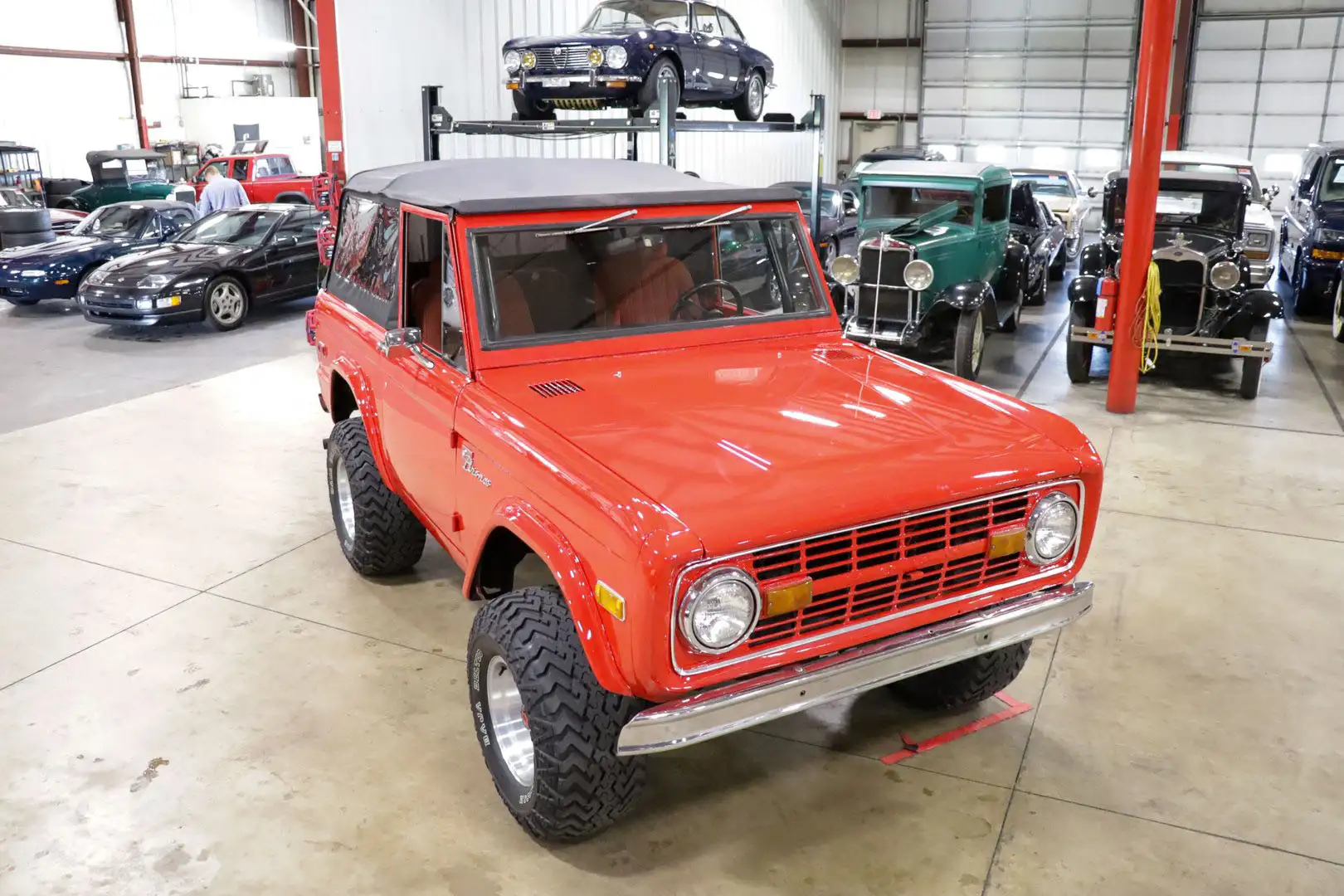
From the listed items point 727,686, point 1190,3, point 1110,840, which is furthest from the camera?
point 1190,3

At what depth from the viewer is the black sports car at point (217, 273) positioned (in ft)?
35.3

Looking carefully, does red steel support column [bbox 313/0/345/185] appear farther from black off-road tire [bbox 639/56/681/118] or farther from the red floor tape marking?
the red floor tape marking

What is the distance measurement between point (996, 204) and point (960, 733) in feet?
24.7

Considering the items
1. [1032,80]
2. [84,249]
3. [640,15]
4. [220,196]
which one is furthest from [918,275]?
[1032,80]

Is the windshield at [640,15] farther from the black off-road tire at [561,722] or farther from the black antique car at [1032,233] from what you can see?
the black off-road tire at [561,722]

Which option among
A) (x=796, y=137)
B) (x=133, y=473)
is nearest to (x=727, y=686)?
(x=133, y=473)

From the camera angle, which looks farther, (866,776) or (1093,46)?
(1093,46)

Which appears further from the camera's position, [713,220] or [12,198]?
[12,198]

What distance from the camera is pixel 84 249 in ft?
41.1

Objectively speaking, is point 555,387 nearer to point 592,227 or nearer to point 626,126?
point 592,227

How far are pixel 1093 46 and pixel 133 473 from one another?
71.0 ft

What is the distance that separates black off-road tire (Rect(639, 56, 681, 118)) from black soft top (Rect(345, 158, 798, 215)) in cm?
412

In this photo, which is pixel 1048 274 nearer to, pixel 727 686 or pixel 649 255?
pixel 649 255

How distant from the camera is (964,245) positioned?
31.5ft
